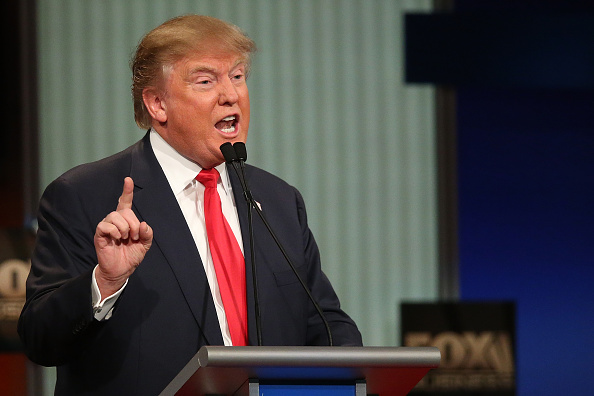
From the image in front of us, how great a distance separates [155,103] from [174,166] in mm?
178

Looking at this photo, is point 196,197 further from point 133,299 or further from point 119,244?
point 119,244

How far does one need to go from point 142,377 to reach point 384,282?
2697 millimetres

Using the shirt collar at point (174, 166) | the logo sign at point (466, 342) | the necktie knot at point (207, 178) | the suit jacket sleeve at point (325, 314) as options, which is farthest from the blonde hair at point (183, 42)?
the logo sign at point (466, 342)

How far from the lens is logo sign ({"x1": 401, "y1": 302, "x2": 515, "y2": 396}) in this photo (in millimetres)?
4039

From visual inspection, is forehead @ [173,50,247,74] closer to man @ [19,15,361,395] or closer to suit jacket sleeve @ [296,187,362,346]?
man @ [19,15,361,395]

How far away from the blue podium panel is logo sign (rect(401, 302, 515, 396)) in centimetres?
268

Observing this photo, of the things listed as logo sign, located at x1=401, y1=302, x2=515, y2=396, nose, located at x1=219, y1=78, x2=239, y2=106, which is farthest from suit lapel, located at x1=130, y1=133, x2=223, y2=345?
logo sign, located at x1=401, y1=302, x2=515, y2=396

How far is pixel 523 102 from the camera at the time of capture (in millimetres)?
4422

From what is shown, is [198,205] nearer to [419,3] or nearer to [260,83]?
[260,83]

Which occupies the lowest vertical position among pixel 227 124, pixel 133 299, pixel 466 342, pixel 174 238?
pixel 466 342

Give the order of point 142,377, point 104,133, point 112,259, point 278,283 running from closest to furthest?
point 112,259
point 142,377
point 278,283
point 104,133

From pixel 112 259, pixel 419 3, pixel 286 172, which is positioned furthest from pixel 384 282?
pixel 112 259

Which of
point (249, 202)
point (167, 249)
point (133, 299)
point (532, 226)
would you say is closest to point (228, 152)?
point (249, 202)

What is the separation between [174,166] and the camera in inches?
80.7
